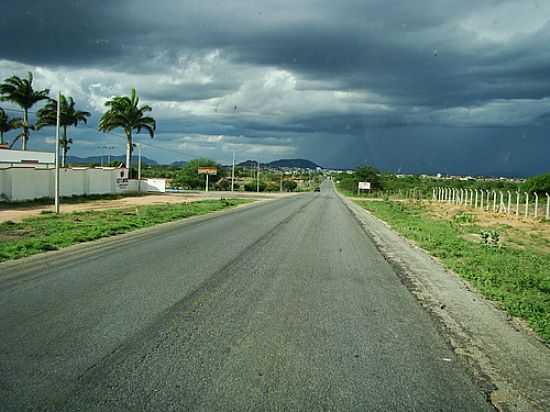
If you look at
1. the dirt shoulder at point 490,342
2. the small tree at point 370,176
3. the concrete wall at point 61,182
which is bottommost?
the dirt shoulder at point 490,342

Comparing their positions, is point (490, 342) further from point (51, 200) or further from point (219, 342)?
point (51, 200)

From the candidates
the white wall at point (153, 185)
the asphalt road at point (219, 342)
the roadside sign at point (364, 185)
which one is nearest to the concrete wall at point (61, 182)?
the white wall at point (153, 185)

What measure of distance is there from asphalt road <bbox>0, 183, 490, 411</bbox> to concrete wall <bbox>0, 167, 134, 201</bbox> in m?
30.0

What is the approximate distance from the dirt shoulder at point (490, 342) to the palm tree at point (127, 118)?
56238 millimetres

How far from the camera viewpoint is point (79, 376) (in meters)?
4.92

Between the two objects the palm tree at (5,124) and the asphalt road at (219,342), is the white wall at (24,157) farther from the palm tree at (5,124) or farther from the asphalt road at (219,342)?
the asphalt road at (219,342)

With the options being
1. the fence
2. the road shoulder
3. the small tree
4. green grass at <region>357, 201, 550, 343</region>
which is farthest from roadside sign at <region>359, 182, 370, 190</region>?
the road shoulder

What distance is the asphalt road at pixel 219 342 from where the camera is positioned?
15.0 feet

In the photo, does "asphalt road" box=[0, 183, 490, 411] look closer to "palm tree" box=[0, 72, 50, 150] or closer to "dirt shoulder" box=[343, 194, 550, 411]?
"dirt shoulder" box=[343, 194, 550, 411]

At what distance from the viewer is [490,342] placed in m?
6.69

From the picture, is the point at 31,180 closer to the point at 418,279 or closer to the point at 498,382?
the point at 418,279

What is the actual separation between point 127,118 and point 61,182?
1925 cm

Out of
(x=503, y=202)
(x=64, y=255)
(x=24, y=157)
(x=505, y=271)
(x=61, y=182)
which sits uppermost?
(x=24, y=157)

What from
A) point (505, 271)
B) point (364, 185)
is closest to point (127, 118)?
point (505, 271)
